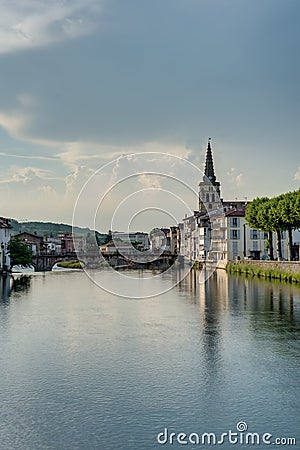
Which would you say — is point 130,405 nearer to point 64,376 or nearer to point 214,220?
point 64,376

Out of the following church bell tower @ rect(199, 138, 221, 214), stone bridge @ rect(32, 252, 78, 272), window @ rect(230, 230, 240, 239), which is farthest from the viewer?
church bell tower @ rect(199, 138, 221, 214)

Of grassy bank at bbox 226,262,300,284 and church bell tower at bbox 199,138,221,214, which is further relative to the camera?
church bell tower at bbox 199,138,221,214

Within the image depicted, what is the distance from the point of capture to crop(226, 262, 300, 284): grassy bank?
152 feet

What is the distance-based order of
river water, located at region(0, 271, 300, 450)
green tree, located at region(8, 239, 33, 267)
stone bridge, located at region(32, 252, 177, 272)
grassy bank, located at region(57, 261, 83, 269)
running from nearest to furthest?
river water, located at region(0, 271, 300, 450), green tree, located at region(8, 239, 33, 267), stone bridge, located at region(32, 252, 177, 272), grassy bank, located at region(57, 261, 83, 269)

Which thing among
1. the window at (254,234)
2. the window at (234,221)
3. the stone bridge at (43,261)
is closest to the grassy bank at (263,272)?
the window at (254,234)

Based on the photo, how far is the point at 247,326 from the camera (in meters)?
24.8

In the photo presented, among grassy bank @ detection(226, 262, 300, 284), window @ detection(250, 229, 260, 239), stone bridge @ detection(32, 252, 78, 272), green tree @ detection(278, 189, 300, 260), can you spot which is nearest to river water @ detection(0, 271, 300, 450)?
grassy bank @ detection(226, 262, 300, 284)

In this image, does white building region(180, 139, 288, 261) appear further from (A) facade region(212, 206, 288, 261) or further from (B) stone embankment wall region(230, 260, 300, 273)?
(B) stone embankment wall region(230, 260, 300, 273)

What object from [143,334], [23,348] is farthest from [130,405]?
[143,334]

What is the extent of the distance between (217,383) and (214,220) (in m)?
68.1

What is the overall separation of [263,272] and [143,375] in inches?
1529

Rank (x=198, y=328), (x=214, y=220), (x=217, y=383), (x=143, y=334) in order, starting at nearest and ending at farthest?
(x=217, y=383) < (x=143, y=334) < (x=198, y=328) < (x=214, y=220)

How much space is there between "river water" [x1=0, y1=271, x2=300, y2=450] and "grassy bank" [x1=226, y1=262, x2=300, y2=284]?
16115 millimetres

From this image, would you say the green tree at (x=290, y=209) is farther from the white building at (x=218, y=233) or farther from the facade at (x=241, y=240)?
the facade at (x=241, y=240)
